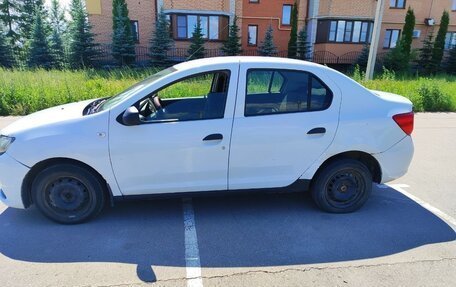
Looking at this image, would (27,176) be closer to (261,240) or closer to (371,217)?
(261,240)

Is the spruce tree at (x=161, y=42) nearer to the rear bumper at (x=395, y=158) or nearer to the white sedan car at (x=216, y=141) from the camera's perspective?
the white sedan car at (x=216, y=141)

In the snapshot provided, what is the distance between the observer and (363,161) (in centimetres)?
397

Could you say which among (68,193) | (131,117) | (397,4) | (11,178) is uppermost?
(397,4)

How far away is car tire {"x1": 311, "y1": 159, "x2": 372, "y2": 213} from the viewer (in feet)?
12.6

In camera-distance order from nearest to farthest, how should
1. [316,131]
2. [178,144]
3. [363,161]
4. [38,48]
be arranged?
[178,144] → [316,131] → [363,161] → [38,48]

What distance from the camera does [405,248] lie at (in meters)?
3.28

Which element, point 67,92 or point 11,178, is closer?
point 11,178

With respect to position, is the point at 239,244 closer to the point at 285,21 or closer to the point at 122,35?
the point at 122,35

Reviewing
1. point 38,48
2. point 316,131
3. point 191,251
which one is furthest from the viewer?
point 38,48

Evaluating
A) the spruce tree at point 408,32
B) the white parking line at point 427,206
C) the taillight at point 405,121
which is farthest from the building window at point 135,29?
the taillight at point 405,121

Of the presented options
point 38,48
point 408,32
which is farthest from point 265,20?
point 38,48

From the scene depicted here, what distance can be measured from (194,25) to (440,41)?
18013 millimetres

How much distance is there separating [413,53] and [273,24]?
10.7 metres

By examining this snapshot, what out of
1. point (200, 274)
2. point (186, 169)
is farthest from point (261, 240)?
point (186, 169)
